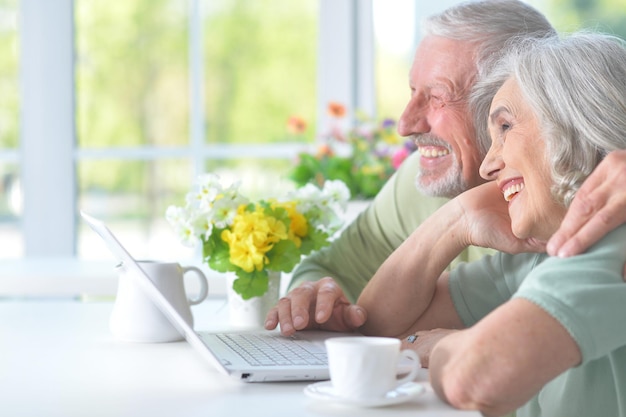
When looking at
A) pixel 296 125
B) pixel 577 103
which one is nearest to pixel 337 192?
pixel 577 103

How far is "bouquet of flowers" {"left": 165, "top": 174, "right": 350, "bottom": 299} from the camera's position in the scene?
1.69 meters

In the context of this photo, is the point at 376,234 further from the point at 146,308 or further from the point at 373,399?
the point at 373,399

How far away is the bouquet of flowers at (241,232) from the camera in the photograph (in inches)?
66.7

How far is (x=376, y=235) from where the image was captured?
2.19m

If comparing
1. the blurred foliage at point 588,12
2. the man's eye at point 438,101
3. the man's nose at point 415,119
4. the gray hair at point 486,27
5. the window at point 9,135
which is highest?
the gray hair at point 486,27

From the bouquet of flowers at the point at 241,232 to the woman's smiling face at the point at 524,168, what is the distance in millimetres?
455

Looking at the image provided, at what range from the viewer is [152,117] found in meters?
3.89

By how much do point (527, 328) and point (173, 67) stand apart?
9.91 ft

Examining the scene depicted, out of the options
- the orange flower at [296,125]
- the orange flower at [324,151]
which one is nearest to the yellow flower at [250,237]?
the orange flower at [324,151]

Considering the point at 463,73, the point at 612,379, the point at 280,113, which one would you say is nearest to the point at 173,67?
the point at 280,113

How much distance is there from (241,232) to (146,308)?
0.23 m

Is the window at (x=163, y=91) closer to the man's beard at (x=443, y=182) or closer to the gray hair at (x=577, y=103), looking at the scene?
the man's beard at (x=443, y=182)

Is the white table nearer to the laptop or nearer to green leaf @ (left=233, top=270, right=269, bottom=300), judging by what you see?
the laptop

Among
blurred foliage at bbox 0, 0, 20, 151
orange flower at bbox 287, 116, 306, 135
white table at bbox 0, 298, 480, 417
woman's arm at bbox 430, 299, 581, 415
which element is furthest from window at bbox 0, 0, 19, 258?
woman's arm at bbox 430, 299, 581, 415
